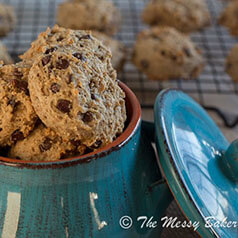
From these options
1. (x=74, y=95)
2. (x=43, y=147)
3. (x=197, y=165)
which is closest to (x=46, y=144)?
(x=43, y=147)

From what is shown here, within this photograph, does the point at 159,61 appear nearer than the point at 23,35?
Yes

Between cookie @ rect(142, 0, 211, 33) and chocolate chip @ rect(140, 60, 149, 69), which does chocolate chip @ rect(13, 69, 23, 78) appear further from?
cookie @ rect(142, 0, 211, 33)

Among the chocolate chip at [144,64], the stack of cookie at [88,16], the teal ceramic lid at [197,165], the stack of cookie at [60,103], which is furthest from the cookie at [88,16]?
the stack of cookie at [60,103]

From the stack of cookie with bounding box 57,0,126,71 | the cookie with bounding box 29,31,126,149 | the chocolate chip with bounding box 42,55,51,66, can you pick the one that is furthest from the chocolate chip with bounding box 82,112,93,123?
the stack of cookie with bounding box 57,0,126,71

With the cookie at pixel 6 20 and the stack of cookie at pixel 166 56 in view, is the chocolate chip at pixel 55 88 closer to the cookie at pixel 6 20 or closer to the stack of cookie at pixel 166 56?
the stack of cookie at pixel 166 56

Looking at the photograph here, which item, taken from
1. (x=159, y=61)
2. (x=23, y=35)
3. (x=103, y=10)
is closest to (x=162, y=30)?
(x=159, y=61)

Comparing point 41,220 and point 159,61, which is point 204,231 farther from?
point 159,61
